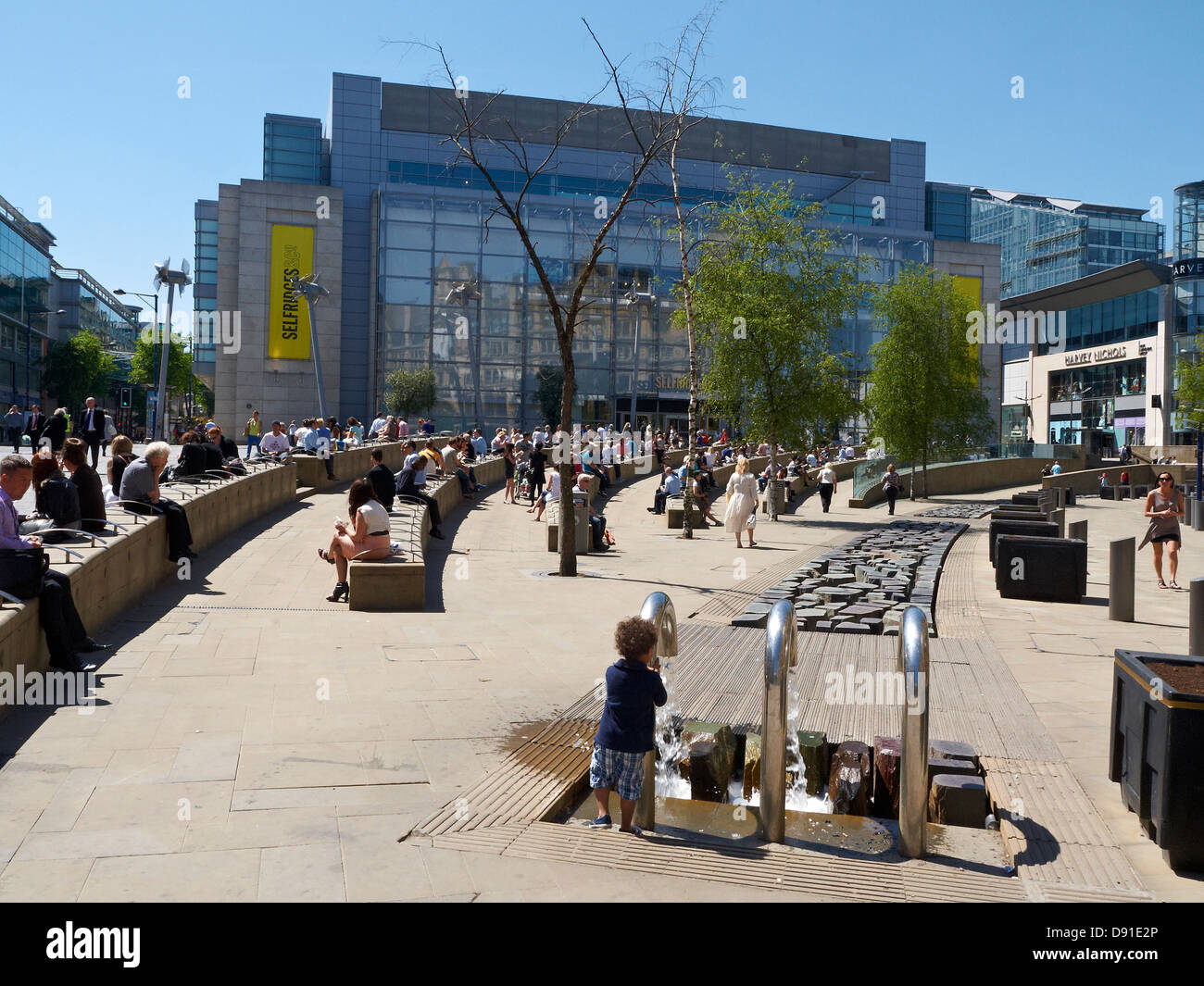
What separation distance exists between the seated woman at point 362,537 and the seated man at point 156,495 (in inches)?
70.2

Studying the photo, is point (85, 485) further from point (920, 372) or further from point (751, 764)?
point (920, 372)

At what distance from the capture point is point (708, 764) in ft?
21.7

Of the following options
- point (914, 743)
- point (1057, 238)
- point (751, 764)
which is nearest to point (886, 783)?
point (751, 764)

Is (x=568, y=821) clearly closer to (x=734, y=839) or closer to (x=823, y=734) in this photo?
(x=734, y=839)

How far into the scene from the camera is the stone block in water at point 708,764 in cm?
659

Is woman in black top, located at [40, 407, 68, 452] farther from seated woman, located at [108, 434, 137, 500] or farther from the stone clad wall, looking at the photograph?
seated woman, located at [108, 434, 137, 500]

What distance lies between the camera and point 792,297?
1168 inches

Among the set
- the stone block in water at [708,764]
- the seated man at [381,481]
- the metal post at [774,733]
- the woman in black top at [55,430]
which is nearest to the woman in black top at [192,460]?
the seated man at [381,481]

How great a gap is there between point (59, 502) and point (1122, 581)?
1103 centimetres

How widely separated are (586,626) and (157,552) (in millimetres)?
4750

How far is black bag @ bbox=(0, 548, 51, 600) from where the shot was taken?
6.99m

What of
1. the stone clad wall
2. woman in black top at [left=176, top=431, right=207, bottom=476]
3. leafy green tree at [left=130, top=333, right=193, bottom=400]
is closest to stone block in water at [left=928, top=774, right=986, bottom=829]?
the stone clad wall
